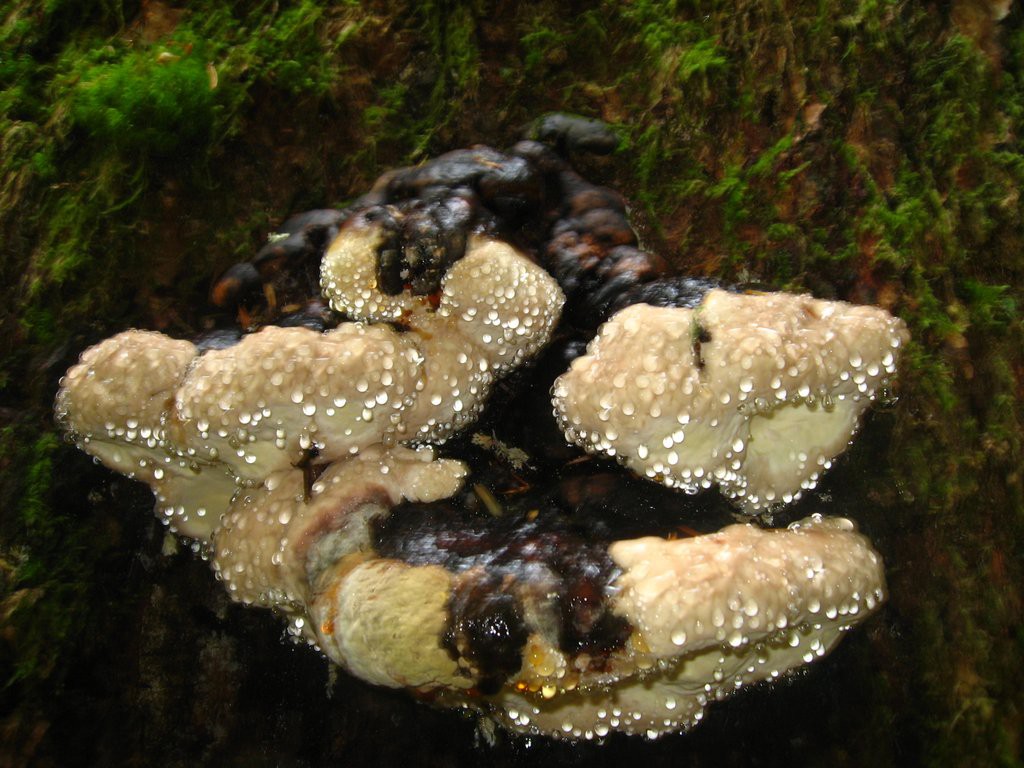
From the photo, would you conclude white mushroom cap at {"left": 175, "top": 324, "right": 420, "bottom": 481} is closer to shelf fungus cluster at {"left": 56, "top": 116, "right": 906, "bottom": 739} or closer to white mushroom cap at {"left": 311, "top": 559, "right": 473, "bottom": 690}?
shelf fungus cluster at {"left": 56, "top": 116, "right": 906, "bottom": 739}

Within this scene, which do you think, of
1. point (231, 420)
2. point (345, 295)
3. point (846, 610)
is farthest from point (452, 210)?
point (846, 610)

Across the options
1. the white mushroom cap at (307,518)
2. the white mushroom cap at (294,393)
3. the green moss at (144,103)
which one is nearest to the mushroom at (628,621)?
the white mushroom cap at (307,518)

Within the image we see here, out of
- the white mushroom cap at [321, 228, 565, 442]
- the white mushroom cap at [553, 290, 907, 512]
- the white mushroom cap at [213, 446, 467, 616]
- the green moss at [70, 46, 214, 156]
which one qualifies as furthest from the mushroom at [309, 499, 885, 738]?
the green moss at [70, 46, 214, 156]

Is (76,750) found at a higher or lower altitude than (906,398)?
lower

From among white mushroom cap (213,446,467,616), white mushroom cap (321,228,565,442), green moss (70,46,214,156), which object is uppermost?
green moss (70,46,214,156)

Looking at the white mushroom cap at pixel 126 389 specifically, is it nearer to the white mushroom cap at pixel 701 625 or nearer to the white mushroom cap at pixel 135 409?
the white mushroom cap at pixel 135 409

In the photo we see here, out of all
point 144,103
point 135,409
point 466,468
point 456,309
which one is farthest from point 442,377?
point 144,103

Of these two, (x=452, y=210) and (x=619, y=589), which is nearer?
(x=619, y=589)

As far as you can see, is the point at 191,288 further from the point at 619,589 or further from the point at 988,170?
the point at 988,170
